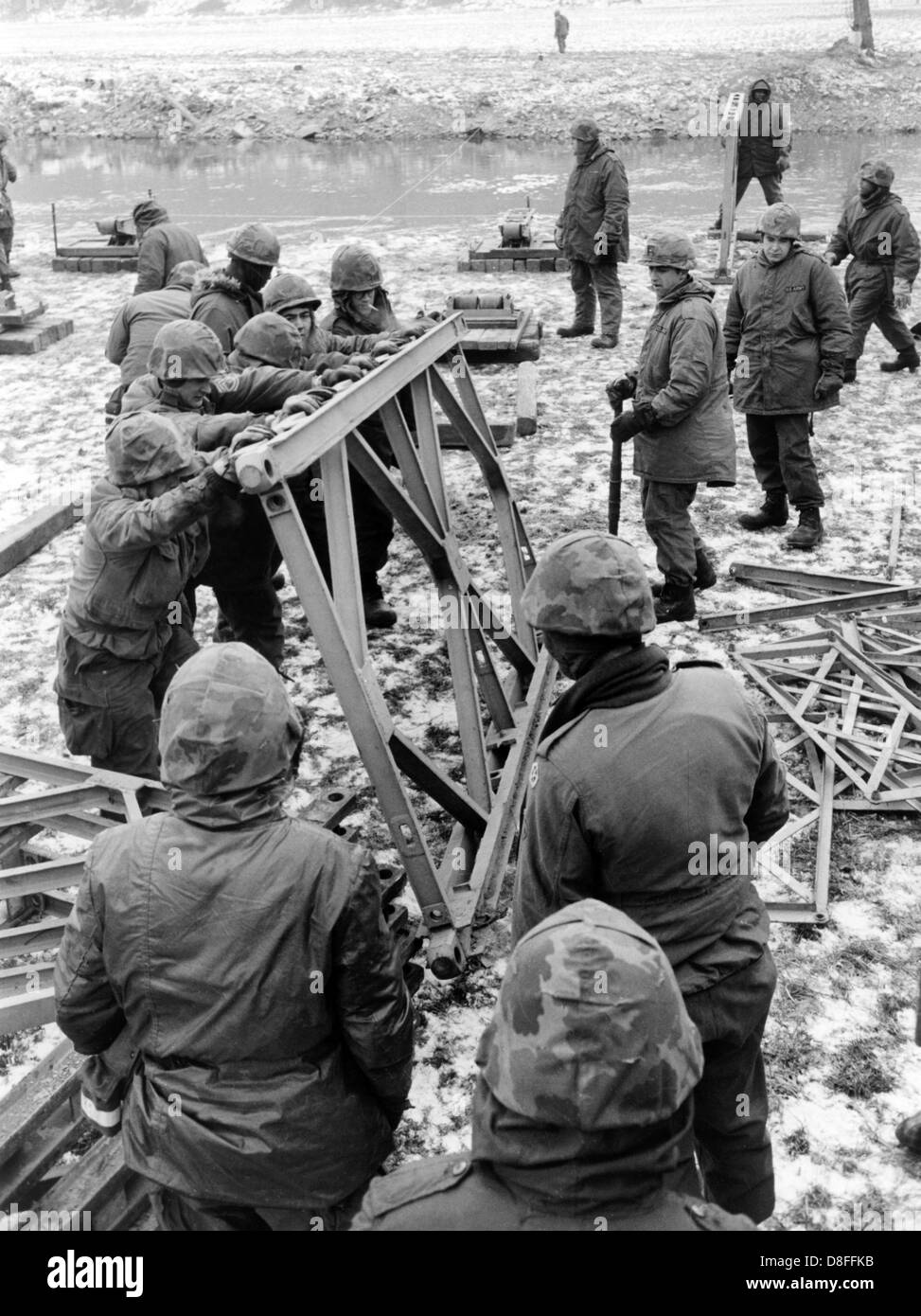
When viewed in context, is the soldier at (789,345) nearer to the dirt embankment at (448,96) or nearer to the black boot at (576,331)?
the black boot at (576,331)

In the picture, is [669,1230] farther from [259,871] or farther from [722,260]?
[722,260]

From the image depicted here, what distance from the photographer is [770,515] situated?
7473 mm

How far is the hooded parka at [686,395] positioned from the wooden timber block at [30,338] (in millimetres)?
6989

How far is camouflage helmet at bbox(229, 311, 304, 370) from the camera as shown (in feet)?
18.4

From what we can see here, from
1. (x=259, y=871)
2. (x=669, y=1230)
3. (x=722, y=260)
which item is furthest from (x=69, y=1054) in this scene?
(x=722, y=260)

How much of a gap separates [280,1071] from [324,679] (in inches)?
146

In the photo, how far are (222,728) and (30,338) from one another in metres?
9.83

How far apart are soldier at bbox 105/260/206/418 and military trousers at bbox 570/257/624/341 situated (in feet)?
14.7

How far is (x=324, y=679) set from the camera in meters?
6.13

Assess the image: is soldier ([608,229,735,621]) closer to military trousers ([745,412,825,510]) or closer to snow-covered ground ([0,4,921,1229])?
snow-covered ground ([0,4,921,1229])

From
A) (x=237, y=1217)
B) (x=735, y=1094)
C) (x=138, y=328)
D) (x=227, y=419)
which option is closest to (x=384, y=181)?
(x=138, y=328)

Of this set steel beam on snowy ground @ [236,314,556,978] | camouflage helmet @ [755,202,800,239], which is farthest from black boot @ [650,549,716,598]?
camouflage helmet @ [755,202,800,239]

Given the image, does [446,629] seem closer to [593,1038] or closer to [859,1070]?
[859,1070]

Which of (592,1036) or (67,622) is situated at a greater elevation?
(592,1036)
